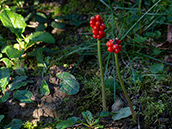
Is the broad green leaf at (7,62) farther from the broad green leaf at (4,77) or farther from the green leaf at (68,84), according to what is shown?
the green leaf at (68,84)

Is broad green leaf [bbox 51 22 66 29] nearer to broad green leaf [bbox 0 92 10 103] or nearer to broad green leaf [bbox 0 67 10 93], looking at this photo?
broad green leaf [bbox 0 67 10 93]

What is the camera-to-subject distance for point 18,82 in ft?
7.05

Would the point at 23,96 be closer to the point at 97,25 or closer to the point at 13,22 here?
the point at 13,22

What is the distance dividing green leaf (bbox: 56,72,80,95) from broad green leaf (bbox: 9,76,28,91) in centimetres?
37

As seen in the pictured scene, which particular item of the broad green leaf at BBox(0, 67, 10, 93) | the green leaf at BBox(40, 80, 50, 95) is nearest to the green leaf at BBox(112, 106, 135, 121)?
the green leaf at BBox(40, 80, 50, 95)

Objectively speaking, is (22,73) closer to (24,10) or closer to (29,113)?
(29,113)

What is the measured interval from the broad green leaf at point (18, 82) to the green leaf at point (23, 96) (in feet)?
0.27

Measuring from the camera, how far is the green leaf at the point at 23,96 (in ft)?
6.47

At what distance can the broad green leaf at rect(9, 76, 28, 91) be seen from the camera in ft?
6.88

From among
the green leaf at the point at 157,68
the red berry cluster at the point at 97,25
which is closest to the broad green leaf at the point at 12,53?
the red berry cluster at the point at 97,25

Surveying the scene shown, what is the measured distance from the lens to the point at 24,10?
2.96 metres

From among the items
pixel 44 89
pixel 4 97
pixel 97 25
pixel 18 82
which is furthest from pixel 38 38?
pixel 97 25

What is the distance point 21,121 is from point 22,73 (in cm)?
61

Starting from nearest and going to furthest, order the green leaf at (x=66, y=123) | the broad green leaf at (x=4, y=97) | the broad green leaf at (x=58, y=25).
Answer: the green leaf at (x=66, y=123), the broad green leaf at (x=4, y=97), the broad green leaf at (x=58, y=25)
